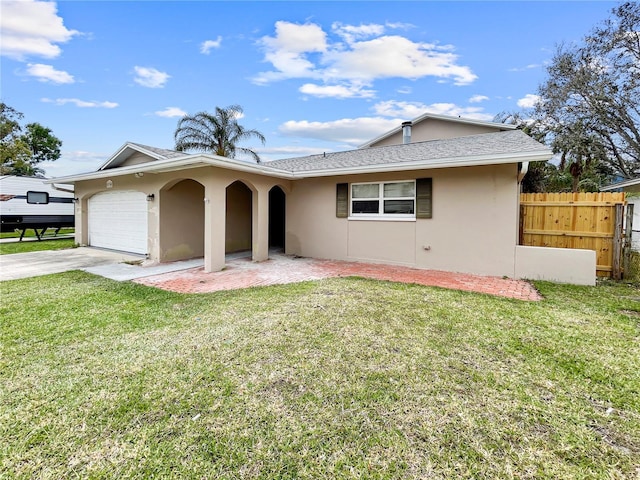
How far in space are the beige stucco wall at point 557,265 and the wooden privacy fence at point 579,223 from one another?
113 cm

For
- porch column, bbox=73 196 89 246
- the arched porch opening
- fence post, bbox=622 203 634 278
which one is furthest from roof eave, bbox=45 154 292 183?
fence post, bbox=622 203 634 278

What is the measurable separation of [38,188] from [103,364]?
20.4 m

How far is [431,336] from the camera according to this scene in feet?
14.0

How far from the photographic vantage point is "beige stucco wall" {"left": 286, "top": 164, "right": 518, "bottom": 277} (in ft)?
26.5

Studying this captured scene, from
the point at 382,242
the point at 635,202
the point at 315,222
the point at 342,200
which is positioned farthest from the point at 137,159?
the point at 635,202

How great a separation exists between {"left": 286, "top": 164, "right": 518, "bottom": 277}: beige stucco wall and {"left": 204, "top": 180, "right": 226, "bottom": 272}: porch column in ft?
10.9

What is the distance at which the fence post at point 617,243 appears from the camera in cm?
A: 756

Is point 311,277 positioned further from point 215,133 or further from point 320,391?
point 215,133

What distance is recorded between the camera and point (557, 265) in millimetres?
7492

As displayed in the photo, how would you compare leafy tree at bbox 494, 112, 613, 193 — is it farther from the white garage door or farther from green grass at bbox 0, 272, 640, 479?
the white garage door

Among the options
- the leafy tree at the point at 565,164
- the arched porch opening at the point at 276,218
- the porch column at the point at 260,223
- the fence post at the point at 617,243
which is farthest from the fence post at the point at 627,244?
the leafy tree at the point at 565,164

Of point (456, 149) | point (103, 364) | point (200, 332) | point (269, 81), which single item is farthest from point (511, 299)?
point (269, 81)

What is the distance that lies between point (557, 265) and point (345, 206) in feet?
18.8

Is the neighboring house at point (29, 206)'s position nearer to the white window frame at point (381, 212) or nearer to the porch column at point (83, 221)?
the porch column at point (83, 221)
